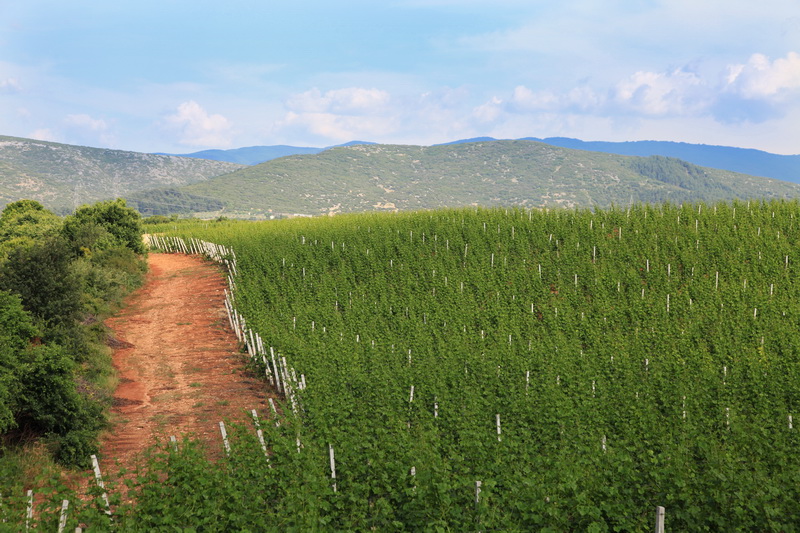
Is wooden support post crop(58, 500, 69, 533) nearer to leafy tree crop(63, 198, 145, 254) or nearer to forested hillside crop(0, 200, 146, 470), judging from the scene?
forested hillside crop(0, 200, 146, 470)

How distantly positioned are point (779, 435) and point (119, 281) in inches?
Result: 1076

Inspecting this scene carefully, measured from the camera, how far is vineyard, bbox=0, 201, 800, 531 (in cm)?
786

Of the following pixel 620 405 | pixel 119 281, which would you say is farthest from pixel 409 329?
pixel 119 281

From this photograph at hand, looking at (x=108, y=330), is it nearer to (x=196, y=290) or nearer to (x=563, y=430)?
(x=196, y=290)

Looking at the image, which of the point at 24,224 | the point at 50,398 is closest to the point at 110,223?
the point at 24,224

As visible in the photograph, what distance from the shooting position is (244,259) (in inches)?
1230

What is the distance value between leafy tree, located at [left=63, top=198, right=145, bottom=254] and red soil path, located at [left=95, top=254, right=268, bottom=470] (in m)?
6.05

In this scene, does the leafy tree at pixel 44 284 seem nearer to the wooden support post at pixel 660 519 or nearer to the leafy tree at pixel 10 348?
the leafy tree at pixel 10 348

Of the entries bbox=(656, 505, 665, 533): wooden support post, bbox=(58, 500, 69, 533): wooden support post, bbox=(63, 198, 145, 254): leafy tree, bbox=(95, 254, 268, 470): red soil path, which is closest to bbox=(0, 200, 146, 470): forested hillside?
bbox=(95, 254, 268, 470): red soil path

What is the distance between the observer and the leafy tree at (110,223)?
1335 inches

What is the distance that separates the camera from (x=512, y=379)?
14.6m

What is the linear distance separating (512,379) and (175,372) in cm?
1087

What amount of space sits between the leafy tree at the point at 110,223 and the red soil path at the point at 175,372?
605 centimetres

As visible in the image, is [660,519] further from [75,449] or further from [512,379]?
[75,449]
